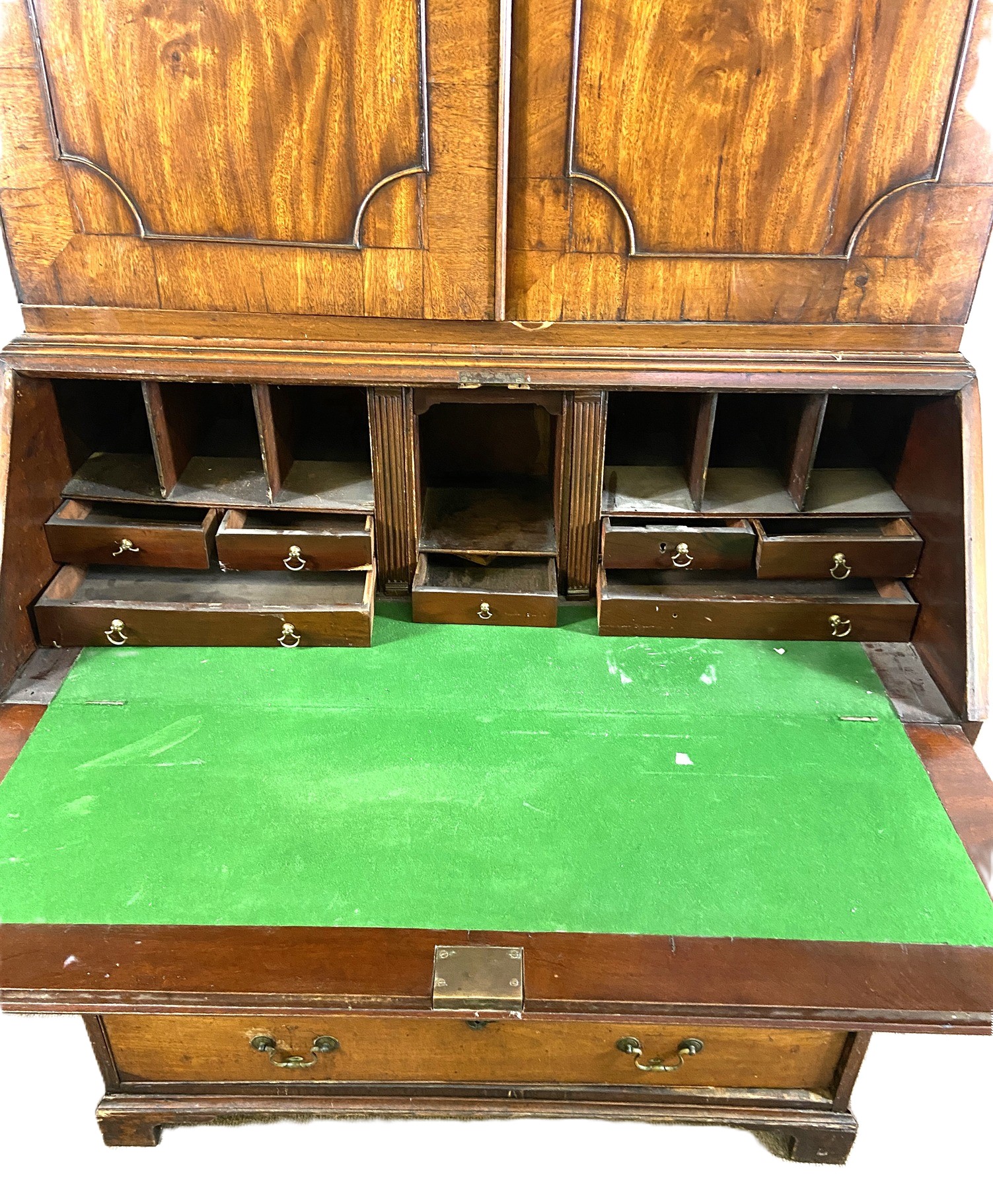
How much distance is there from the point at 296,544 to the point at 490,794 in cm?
74

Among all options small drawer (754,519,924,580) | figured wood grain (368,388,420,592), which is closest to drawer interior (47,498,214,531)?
figured wood grain (368,388,420,592)

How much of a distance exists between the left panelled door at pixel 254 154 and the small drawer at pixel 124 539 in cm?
46

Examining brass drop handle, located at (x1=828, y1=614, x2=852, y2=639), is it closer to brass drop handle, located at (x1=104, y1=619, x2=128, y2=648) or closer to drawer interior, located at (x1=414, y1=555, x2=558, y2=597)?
drawer interior, located at (x1=414, y1=555, x2=558, y2=597)

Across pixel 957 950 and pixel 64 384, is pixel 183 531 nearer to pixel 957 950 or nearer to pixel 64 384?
pixel 64 384

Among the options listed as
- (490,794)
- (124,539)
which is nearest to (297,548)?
(124,539)

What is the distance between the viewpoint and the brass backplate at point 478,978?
154 cm

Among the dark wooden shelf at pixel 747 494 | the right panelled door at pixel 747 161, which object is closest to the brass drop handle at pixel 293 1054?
the dark wooden shelf at pixel 747 494

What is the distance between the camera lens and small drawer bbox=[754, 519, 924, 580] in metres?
2.22

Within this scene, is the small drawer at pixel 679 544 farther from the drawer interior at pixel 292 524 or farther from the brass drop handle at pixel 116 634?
the brass drop handle at pixel 116 634

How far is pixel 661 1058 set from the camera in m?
1.73

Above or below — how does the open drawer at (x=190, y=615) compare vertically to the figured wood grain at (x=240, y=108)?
below

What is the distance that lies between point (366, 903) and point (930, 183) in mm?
1685

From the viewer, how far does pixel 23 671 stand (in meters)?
2.16

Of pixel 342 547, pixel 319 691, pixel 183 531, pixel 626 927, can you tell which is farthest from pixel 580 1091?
pixel 183 531
